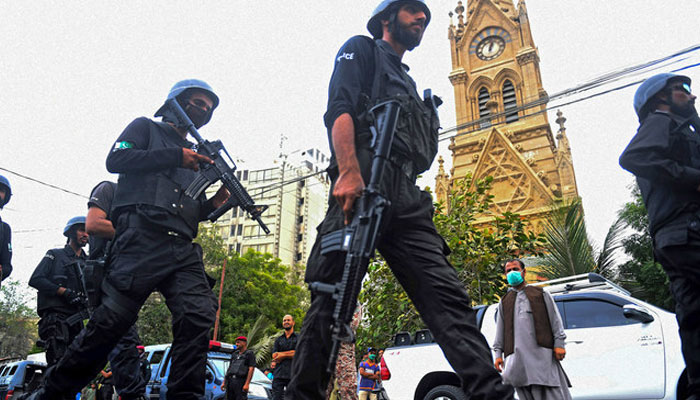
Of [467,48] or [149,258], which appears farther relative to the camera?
[467,48]

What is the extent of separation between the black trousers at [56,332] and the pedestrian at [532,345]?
4497 mm

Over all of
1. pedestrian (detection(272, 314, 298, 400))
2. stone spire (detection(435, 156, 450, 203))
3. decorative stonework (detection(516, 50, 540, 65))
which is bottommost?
pedestrian (detection(272, 314, 298, 400))

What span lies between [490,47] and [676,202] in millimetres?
37268

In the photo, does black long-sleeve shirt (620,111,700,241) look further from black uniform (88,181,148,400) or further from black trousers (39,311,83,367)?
black trousers (39,311,83,367)

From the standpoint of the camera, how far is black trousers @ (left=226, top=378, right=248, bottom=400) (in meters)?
9.05

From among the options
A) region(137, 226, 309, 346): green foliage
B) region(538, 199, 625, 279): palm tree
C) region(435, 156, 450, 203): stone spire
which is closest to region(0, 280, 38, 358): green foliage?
region(137, 226, 309, 346): green foliage

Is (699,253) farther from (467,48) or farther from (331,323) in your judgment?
(467,48)

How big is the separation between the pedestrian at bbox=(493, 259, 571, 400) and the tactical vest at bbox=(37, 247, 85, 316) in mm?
4611

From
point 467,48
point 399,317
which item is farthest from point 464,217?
point 467,48

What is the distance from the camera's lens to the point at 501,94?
114 ft

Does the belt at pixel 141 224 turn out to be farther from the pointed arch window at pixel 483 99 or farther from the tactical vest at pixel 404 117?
the pointed arch window at pixel 483 99

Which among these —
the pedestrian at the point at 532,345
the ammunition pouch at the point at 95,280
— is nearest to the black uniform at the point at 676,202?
the pedestrian at the point at 532,345

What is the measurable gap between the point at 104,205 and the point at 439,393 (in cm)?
474

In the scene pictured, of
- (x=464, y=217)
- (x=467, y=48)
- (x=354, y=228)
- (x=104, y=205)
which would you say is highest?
(x=467, y=48)
